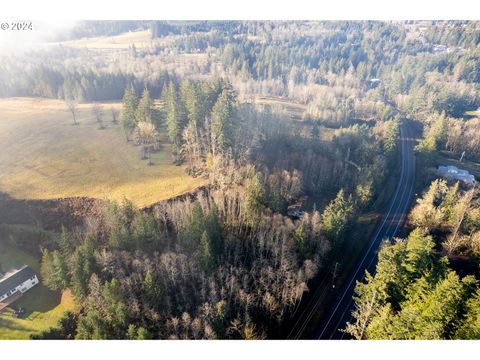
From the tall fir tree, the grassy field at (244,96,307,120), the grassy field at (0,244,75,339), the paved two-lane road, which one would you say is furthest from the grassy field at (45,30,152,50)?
the paved two-lane road

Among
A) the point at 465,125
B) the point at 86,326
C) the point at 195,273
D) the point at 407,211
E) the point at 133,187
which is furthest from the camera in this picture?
the point at 465,125

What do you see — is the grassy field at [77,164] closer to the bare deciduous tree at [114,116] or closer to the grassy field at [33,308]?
the bare deciduous tree at [114,116]

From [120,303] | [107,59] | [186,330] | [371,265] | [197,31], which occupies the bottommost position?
[371,265]

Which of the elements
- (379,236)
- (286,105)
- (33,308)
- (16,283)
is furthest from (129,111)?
(286,105)

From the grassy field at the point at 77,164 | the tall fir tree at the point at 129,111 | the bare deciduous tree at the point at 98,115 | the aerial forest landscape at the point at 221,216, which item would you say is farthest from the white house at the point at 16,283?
the bare deciduous tree at the point at 98,115

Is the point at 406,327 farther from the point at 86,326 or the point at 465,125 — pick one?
the point at 465,125

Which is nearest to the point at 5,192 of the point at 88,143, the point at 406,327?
the point at 88,143
